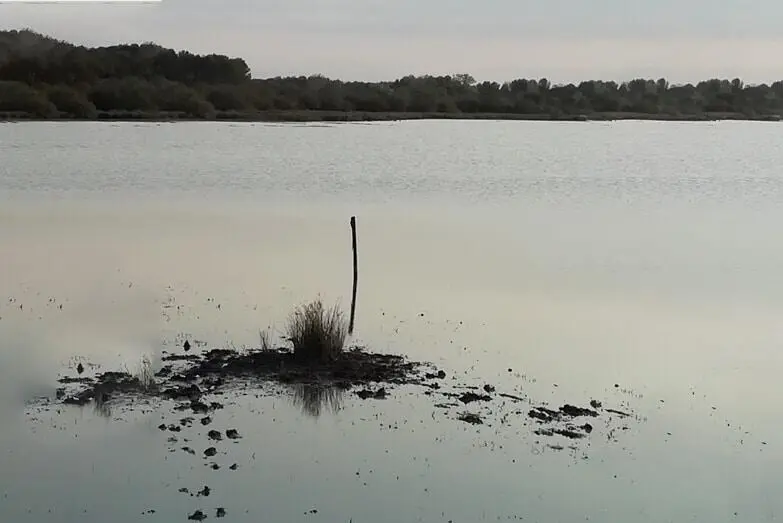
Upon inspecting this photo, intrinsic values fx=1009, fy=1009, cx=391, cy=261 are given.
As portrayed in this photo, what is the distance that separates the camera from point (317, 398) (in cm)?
859

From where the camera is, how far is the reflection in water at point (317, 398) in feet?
27.5

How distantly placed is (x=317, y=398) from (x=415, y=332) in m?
2.78

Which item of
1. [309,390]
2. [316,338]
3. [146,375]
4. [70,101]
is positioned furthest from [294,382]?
[70,101]

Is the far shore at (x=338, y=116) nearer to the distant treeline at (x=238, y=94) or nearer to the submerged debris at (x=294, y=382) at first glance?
the distant treeline at (x=238, y=94)

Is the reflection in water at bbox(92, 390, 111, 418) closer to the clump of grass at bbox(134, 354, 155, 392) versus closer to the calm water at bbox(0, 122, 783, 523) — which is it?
the calm water at bbox(0, 122, 783, 523)

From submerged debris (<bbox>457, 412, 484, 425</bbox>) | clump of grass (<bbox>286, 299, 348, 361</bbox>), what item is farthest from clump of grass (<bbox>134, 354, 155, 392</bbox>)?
submerged debris (<bbox>457, 412, 484, 425</bbox>)

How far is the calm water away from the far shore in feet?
74.5

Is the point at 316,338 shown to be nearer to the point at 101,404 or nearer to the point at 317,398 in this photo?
the point at 317,398

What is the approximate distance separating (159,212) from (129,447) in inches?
677

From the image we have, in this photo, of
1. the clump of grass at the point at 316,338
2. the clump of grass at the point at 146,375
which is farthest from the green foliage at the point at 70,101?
the clump of grass at the point at 316,338

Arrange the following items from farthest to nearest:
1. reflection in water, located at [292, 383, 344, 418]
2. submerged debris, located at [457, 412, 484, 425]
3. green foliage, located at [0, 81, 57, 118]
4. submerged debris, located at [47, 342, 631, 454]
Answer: green foliage, located at [0, 81, 57, 118] → reflection in water, located at [292, 383, 344, 418] → submerged debris, located at [47, 342, 631, 454] → submerged debris, located at [457, 412, 484, 425]

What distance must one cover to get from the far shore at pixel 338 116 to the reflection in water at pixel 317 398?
44.7 m

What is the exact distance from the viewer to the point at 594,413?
843cm

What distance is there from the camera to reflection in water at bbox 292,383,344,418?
8.37 meters
